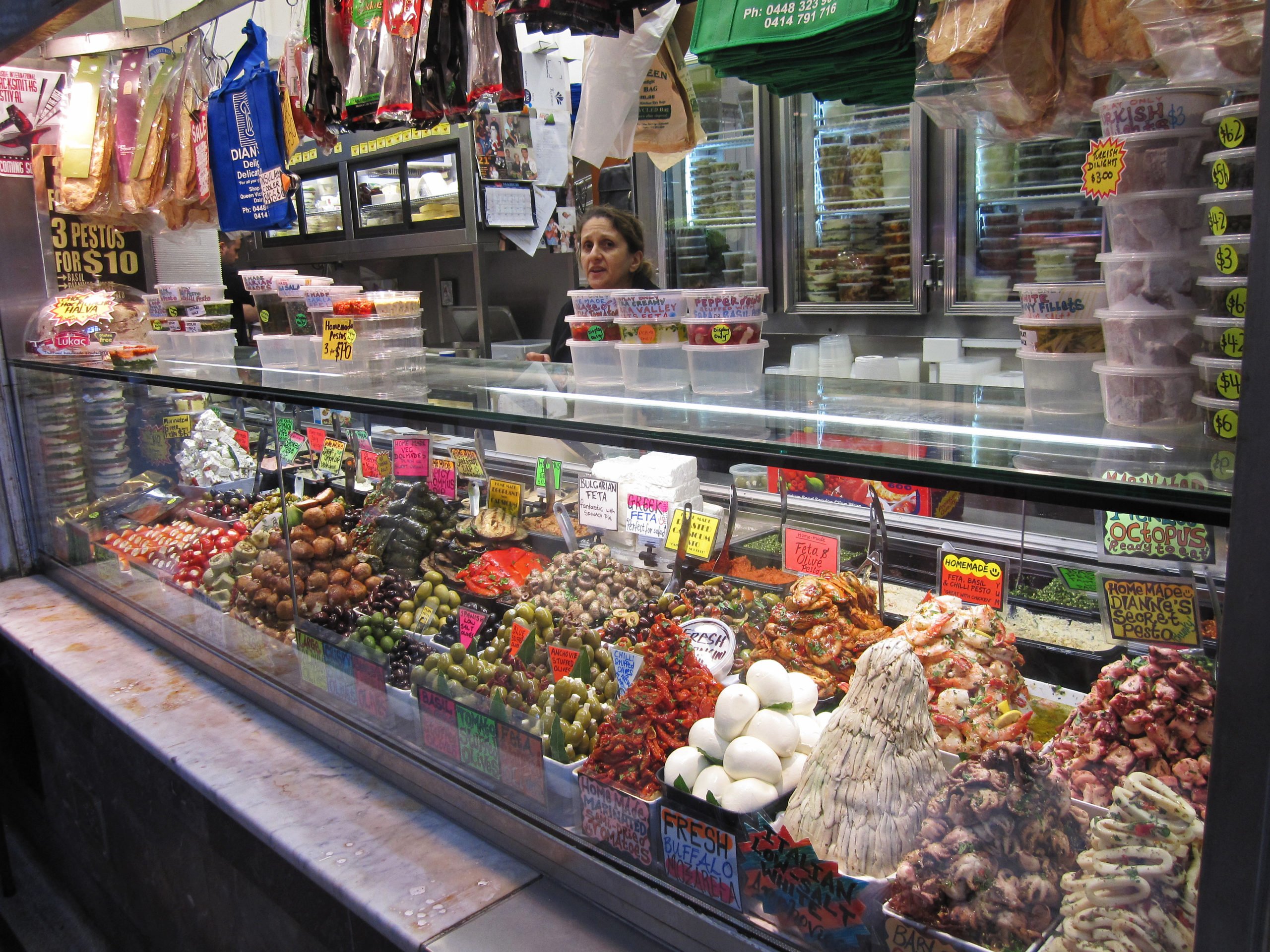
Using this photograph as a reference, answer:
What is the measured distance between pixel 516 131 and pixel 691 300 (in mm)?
3905

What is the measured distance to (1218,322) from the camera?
922 millimetres

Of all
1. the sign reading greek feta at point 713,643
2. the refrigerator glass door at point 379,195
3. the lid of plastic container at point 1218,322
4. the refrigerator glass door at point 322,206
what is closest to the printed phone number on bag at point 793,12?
the lid of plastic container at point 1218,322

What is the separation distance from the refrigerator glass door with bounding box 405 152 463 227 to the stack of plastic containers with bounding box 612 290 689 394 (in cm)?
395

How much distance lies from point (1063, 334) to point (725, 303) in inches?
21.8

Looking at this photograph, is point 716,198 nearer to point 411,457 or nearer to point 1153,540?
point 411,457

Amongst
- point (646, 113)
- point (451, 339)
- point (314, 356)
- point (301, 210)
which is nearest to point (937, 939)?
point (646, 113)

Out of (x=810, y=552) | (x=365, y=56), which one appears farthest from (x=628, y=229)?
(x=810, y=552)

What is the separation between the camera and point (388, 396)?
1827 millimetres

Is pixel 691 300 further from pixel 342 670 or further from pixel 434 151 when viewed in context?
pixel 434 151

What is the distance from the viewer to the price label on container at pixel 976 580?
1.63 m

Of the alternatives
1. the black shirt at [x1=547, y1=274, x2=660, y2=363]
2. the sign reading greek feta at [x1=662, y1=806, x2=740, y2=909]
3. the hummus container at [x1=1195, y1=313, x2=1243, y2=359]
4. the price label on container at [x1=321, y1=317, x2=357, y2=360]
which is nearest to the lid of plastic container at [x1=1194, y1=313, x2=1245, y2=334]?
the hummus container at [x1=1195, y1=313, x2=1243, y2=359]

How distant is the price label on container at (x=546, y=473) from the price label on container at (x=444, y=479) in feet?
0.74

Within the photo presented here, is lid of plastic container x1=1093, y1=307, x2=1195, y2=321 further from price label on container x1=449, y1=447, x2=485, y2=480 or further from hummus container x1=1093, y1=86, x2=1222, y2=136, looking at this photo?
price label on container x1=449, y1=447, x2=485, y2=480

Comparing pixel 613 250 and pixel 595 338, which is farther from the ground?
pixel 613 250
